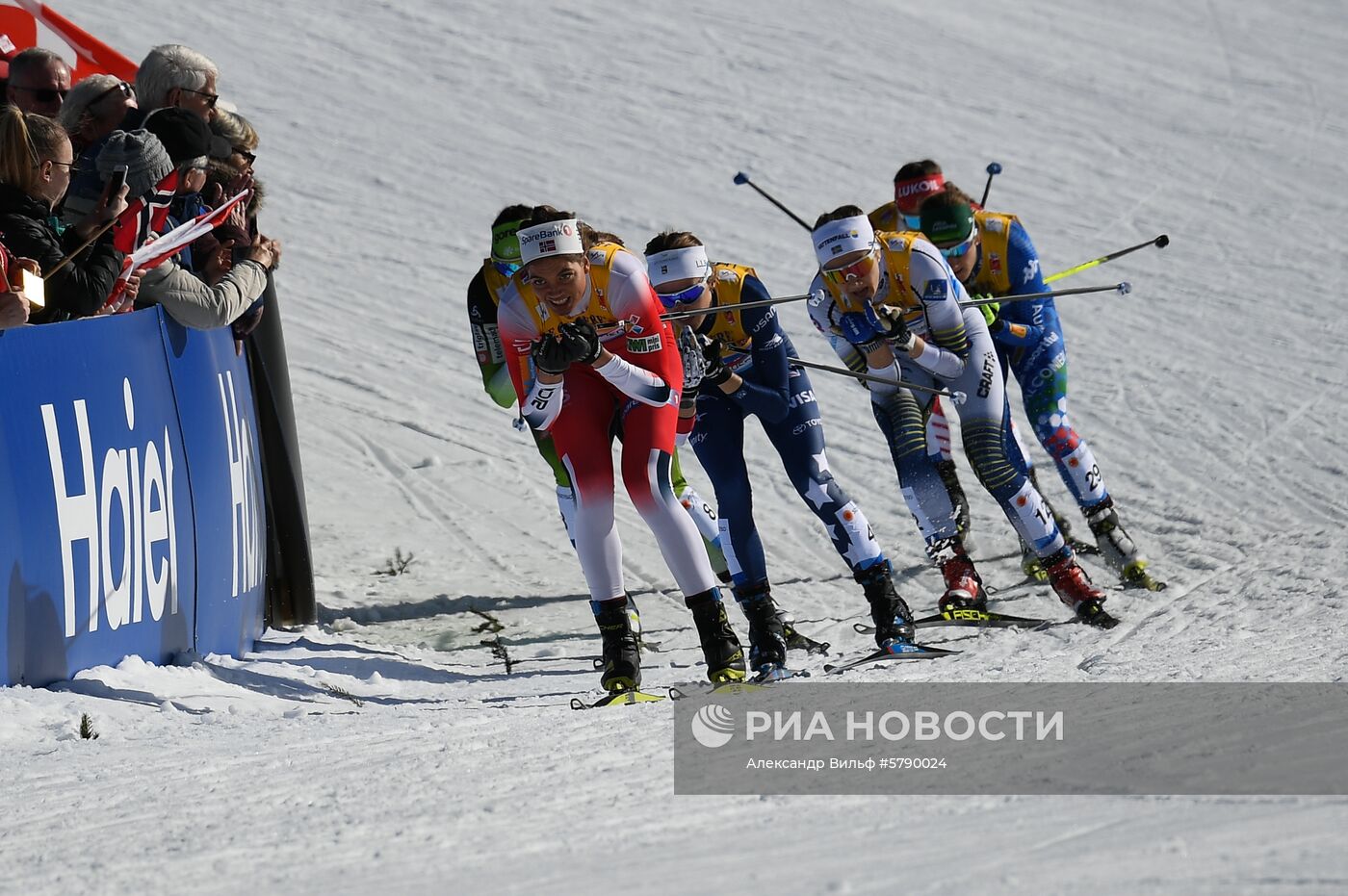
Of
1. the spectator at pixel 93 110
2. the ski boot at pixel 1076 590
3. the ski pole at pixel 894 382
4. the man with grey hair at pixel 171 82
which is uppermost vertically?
the man with grey hair at pixel 171 82

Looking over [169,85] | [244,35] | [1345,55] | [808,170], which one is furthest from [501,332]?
[1345,55]

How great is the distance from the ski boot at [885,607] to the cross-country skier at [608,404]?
897 mm

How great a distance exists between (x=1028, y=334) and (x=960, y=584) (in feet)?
4.76

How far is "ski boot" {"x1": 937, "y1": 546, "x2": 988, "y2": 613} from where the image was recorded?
22.4 ft

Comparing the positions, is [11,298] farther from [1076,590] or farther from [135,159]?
[1076,590]

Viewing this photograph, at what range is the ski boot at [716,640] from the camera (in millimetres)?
5273

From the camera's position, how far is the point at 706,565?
17.7 ft

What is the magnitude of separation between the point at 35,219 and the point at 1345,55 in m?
19.8

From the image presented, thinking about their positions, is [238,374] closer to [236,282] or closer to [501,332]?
[236,282]

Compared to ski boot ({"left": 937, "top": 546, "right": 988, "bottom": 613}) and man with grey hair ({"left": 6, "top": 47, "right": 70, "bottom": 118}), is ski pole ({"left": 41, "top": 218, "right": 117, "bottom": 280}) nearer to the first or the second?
man with grey hair ({"left": 6, "top": 47, "right": 70, "bottom": 118})

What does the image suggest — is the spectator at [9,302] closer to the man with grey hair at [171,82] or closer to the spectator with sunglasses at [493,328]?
the man with grey hair at [171,82]

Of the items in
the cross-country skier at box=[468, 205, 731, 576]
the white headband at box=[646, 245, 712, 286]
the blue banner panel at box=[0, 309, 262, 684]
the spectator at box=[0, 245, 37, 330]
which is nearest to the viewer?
the spectator at box=[0, 245, 37, 330]

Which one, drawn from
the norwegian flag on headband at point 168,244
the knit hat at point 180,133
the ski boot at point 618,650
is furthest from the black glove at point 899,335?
the knit hat at point 180,133

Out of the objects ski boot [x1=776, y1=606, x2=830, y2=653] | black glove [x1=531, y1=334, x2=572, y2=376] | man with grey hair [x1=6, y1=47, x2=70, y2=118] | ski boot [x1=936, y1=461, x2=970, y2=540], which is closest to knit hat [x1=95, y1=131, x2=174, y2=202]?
man with grey hair [x1=6, y1=47, x2=70, y2=118]
